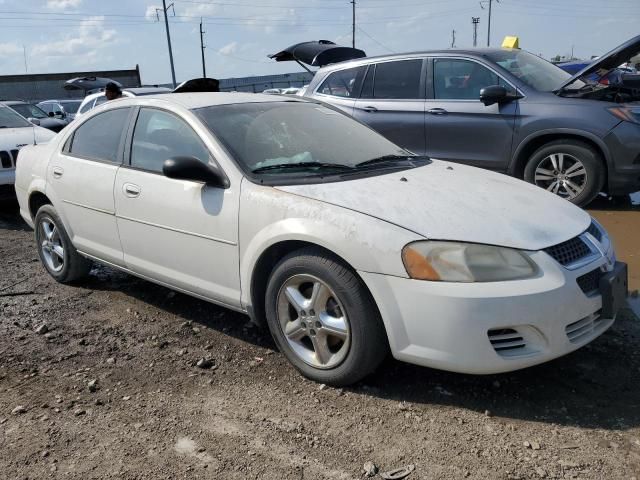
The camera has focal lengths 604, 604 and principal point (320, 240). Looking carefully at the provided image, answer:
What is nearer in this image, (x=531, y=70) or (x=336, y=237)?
(x=336, y=237)

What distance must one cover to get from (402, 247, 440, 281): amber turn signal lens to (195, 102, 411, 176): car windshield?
929 mm

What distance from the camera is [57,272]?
5047mm

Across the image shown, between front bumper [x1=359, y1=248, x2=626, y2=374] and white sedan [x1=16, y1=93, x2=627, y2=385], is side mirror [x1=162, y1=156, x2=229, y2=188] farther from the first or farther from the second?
front bumper [x1=359, y1=248, x2=626, y2=374]

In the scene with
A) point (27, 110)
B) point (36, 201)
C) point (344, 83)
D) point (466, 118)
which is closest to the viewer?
point (36, 201)

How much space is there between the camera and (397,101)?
288 inches

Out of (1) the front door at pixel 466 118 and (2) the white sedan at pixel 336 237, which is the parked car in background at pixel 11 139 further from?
(1) the front door at pixel 466 118

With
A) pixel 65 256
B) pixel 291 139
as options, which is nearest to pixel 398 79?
pixel 291 139

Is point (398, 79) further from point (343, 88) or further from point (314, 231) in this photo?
point (314, 231)

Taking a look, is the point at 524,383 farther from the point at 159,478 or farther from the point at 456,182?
the point at 159,478

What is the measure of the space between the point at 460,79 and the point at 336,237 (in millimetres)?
4702

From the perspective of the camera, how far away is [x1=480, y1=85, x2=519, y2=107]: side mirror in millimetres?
6387

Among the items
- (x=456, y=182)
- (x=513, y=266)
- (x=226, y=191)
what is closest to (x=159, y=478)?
(x=226, y=191)

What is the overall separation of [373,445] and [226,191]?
5.26ft

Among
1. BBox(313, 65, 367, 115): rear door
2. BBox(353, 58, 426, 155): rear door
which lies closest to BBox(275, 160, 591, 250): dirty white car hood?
BBox(353, 58, 426, 155): rear door
